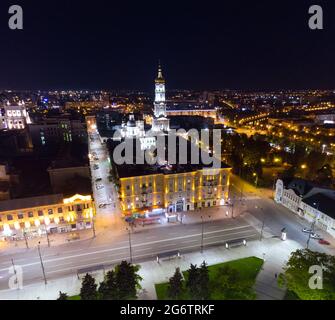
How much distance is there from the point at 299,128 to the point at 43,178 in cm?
12116

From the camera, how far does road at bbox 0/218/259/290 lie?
43125mm

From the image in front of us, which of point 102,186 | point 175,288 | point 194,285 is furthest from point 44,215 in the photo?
point 194,285

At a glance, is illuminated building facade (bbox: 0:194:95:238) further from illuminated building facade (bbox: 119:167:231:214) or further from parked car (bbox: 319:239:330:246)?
parked car (bbox: 319:239:330:246)

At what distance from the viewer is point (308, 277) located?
3356cm

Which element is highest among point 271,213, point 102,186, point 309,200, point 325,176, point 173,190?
point 325,176

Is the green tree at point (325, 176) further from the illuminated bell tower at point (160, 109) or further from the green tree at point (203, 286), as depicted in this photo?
the illuminated bell tower at point (160, 109)

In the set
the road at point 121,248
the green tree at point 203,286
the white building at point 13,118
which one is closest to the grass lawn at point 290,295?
the green tree at point 203,286

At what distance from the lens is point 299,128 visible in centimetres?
13338

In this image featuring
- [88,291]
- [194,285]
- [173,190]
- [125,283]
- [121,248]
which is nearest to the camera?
[88,291]

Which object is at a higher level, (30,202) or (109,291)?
(30,202)

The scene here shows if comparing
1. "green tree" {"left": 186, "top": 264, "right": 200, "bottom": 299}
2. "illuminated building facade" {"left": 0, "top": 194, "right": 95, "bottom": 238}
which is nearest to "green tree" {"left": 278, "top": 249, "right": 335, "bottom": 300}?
"green tree" {"left": 186, "top": 264, "right": 200, "bottom": 299}

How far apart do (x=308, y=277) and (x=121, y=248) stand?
30202mm

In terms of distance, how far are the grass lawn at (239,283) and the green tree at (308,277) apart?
5656 millimetres

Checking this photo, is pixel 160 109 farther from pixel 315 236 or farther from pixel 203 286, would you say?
pixel 203 286
